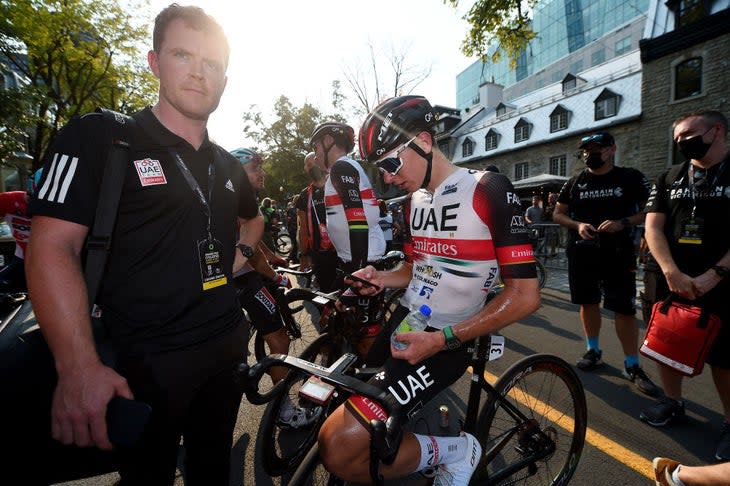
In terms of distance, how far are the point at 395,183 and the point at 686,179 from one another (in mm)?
2653

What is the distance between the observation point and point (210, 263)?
1.49 m

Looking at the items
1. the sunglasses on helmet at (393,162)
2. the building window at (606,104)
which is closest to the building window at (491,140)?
the building window at (606,104)

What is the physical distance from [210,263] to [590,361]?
422 cm

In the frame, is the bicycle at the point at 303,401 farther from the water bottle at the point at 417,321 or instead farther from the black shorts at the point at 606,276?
the black shorts at the point at 606,276

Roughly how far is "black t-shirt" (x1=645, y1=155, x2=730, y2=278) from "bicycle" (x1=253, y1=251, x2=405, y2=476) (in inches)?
90.6

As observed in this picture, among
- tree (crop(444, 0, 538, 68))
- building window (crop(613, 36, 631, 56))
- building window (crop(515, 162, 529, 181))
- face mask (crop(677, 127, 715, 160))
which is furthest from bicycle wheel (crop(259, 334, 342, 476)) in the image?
building window (crop(613, 36, 631, 56))

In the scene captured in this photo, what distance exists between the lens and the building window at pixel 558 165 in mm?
26719

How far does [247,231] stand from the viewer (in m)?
2.25

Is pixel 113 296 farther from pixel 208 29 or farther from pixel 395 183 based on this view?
pixel 395 183

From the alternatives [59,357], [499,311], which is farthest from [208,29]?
[499,311]

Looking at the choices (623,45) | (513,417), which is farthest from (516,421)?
(623,45)

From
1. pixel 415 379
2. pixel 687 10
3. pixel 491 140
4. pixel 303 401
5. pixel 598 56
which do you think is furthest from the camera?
pixel 598 56

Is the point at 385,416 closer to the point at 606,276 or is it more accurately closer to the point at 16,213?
the point at 606,276

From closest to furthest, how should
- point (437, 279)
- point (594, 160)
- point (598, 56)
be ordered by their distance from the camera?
point (437, 279)
point (594, 160)
point (598, 56)
